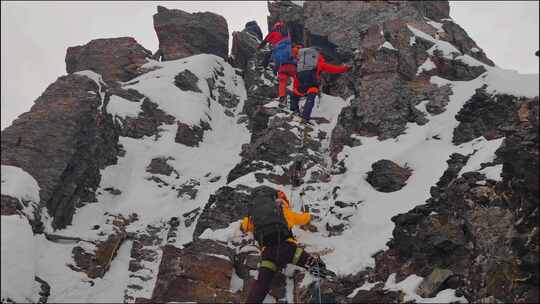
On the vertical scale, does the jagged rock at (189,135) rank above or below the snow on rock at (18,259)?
above

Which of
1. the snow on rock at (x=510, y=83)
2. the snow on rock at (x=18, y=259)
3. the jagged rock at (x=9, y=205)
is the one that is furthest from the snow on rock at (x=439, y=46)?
the snow on rock at (x=18, y=259)

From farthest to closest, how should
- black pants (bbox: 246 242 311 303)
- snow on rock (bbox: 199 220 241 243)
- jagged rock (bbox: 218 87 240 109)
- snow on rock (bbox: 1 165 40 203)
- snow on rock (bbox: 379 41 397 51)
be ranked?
1. jagged rock (bbox: 218 87 240 109)
2. snow on rock (bbox: 379 41 397 51)
3. snow on rock (bbox: 1 165 40 203)
4. snow on rock (bbox: 199 220 241 243)
5. black pants (bbox: 246 242 311 303)

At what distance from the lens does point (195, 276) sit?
1251cm

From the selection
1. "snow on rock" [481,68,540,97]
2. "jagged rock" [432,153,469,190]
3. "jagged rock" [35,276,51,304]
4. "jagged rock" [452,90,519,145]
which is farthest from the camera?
"jagged rock" [452,90,519,145]

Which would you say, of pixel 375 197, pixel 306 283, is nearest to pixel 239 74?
pixel 375 197

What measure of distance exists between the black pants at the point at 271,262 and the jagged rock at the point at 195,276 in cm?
171

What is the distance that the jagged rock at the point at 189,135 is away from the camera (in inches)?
962

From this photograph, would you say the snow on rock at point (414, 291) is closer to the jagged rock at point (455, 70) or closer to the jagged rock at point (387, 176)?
the jagged rock at point (387, 176)

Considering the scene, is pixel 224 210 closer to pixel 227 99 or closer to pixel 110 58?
pixel 227 99

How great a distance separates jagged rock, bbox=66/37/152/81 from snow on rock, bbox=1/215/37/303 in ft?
53.7

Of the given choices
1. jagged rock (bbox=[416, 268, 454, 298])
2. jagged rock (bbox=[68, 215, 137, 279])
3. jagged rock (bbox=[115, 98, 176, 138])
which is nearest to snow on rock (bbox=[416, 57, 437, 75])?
jagged rock (bbox=[115, 98, 176, 138])

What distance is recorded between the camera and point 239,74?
107ft

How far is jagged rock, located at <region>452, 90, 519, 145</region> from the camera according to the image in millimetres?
15891

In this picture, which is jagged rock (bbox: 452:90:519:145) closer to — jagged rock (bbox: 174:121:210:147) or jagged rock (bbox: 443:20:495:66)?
jagged rock (bbox: 443:20:495:66)
